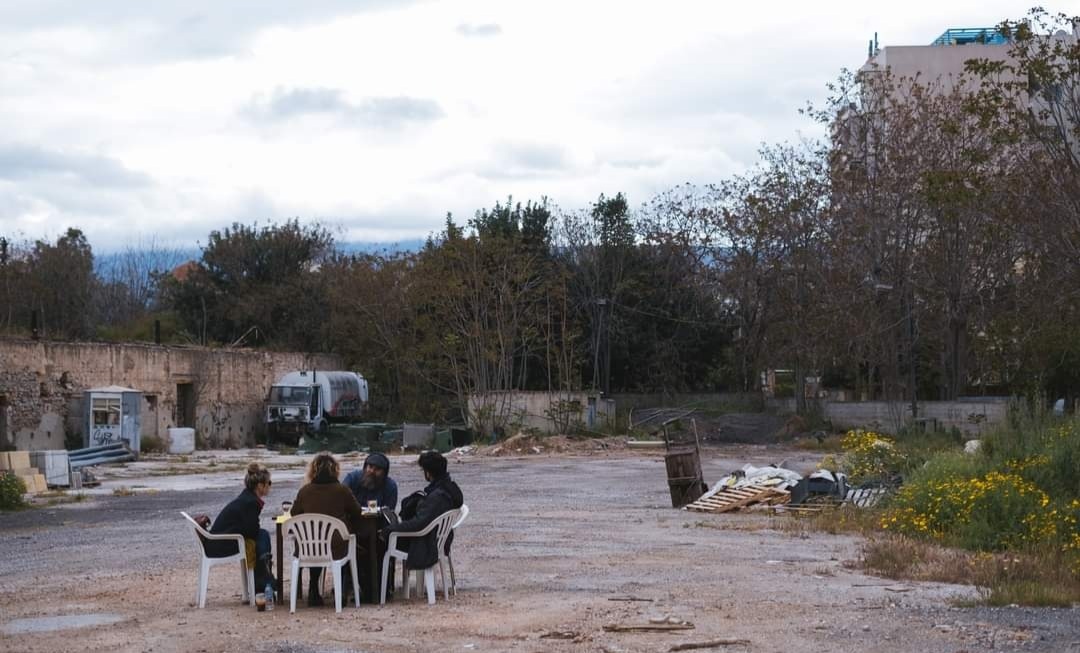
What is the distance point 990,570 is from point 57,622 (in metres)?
8.62

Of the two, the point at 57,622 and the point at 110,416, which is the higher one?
the point at 110,416

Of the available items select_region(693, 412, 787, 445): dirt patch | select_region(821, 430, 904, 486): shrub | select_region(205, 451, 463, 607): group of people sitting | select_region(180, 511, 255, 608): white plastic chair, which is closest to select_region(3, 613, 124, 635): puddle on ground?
select_region(180, 511, 255, 608): white plastic chair

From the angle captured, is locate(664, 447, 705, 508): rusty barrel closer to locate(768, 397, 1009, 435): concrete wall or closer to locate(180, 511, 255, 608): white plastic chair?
locate(180, 511, 255, 608): white plastic chair

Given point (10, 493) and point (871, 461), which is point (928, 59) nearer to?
point (871, 461)

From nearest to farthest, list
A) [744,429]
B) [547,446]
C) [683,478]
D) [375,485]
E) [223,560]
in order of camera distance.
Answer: [223,560] → [375,485] → [683,478] → [547,446] → [744,429]

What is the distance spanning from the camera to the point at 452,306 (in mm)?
50750

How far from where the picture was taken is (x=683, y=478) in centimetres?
2350

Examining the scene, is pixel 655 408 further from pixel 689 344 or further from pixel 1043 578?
pixel 1043 578

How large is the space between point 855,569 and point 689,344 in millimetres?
45180

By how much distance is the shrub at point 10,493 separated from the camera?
2391cm

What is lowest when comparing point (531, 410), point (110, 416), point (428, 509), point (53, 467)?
point (53, 467)

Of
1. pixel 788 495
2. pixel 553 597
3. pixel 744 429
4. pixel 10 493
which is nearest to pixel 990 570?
pixel 553 597

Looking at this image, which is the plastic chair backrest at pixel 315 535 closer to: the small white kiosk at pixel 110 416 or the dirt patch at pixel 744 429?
the small white kiosk at pixel 110 416

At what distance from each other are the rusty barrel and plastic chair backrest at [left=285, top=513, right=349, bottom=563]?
1224cm
